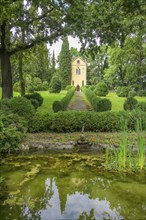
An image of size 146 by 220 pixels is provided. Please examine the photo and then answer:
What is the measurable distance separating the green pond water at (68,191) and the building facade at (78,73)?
49.0m

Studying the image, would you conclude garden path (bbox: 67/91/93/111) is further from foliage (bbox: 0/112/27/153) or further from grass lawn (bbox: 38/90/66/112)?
foliage (bbox: 0/112/27/153)

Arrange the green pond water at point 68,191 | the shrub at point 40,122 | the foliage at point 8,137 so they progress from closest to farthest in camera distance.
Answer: the green pond water at point 68,191 < the foliage at point 8,137 < the shrub at point 40,122

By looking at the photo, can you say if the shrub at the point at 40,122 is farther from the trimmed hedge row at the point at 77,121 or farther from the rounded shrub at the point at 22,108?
the rounded shrub at the point at 22,108

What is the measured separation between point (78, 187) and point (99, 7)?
6915 millimetres

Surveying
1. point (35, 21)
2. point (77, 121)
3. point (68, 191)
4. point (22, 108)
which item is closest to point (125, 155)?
point (68, 191)

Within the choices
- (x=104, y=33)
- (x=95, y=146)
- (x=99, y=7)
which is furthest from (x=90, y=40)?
(x=95, y=146)

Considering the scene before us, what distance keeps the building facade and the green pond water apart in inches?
1930

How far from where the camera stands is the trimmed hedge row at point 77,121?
34.2 feet

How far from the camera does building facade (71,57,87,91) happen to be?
55469 mm

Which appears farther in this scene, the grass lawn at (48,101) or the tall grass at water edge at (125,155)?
the grass lawn at (48,101)

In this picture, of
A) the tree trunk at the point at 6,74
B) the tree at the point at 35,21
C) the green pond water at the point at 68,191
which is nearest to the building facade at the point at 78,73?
the tree at the point at 35,21

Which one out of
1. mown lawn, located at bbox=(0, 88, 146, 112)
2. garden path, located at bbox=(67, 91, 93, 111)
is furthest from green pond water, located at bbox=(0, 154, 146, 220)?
garden path, located at bbox=(67, 91, 93, 111)

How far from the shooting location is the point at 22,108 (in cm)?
1059

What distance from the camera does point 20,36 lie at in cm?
1784
